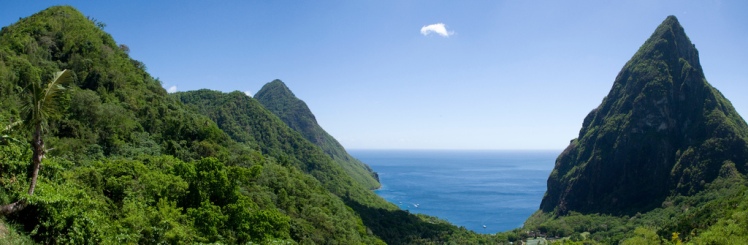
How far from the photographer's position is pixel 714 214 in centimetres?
8006

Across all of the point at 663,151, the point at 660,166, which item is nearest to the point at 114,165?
the point at 660,166

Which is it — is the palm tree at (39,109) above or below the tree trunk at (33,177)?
above

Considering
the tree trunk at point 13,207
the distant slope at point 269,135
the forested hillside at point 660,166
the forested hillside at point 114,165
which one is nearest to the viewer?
the tree trunk at point 13,207

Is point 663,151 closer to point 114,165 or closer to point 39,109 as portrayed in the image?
point 114,165

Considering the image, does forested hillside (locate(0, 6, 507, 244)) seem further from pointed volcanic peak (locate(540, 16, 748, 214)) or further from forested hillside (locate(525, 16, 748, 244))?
pointed volcanic peak (locate(540, 16, 748, 214))

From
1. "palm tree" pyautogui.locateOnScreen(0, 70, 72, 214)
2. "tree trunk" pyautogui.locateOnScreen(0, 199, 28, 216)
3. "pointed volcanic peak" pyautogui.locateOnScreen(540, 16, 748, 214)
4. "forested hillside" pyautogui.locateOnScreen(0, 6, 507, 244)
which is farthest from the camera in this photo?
"pointed volcanic peak" pyautogui.locateOnScreen(540, 16, 748, 214)

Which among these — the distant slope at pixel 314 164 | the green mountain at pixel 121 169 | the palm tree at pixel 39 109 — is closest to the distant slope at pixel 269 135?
the distant slope at pixel 314 164

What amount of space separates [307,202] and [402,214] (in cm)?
6645

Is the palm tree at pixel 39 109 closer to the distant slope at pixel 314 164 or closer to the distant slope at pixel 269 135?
the distant slope at pixel 314 164

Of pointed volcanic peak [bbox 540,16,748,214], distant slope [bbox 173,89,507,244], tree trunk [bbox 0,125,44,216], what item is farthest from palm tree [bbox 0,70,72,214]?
pointed volcanic peak [bbox 540,16,748,214]

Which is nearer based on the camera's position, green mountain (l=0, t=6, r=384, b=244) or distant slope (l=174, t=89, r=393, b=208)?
green mountain (l=0, t=6, r=384, b=244)

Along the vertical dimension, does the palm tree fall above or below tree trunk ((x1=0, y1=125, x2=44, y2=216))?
above

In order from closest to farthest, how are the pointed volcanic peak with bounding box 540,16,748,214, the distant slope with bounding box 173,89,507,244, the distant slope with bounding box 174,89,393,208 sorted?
the distant slope with bounding box 173,89,507,244 → the distant slope with bounding box 174,89,393,208 → the pointed volcanic peak with bounding box 540,16,748,214

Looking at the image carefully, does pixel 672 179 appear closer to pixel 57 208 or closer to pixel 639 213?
pixel 639 213
